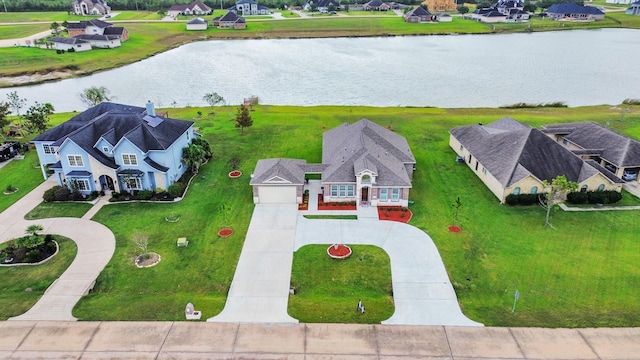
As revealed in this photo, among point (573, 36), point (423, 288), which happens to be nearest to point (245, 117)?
point (423, 288)

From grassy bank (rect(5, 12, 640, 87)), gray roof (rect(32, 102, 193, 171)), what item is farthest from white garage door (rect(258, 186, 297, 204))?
grassy bank (rect(5, 12, 640, 87))

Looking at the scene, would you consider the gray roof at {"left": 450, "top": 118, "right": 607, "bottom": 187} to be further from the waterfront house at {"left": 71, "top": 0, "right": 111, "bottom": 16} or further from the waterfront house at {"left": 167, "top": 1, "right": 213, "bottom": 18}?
the waterfront house at {"left": 71, "top": 0, "right": 111, "bottom": 16}

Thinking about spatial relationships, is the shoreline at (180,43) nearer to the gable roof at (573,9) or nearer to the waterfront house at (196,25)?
the waterfront house at (196,25)

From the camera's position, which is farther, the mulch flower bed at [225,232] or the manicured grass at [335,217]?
the manicured grass at [335,217]

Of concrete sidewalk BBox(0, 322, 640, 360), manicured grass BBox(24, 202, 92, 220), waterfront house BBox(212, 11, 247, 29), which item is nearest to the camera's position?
concrete sidewalk BBox(0, 322, 640, 360)

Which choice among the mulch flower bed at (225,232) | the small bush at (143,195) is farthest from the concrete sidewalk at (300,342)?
the small bush at (143,195)

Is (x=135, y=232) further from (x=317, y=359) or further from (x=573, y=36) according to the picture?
(x=573, y=36)

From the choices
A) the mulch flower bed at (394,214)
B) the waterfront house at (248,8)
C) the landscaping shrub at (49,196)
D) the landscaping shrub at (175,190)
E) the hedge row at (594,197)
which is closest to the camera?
the mulch flower bed at (394,214)

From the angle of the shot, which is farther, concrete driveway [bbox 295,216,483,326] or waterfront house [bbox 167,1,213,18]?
waterfront house [bbox 167,1,213,18]
